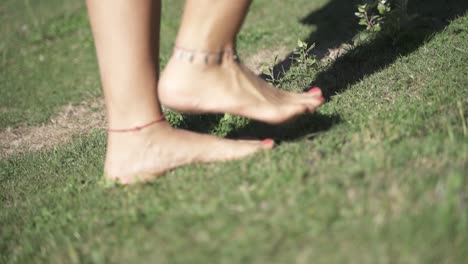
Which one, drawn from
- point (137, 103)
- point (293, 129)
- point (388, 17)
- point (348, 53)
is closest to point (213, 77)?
point (137, 103)

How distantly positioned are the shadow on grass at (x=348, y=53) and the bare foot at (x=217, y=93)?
0.99ft

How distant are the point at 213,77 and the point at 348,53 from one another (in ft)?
6.68

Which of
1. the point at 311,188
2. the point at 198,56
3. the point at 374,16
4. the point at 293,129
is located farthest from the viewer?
the point at 374,16

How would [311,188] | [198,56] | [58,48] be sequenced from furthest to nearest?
1. [58,48]
2. [198,56]
3. [311,188]

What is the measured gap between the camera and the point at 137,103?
2.39 m

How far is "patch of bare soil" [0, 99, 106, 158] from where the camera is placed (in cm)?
404

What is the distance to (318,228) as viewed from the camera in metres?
1.60

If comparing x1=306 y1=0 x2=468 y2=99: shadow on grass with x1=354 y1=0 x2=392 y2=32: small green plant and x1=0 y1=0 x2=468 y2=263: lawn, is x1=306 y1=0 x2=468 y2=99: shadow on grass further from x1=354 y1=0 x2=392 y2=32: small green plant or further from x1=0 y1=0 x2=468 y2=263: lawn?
x1=354 y1=0 x2=392 y2=32: small green plant

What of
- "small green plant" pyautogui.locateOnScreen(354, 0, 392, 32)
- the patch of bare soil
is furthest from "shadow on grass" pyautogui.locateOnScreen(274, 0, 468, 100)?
the patch of bare soil

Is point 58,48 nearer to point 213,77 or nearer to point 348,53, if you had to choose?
point 348,53

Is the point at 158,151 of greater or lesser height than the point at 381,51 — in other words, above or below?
above

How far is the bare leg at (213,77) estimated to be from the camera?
229 centimetres

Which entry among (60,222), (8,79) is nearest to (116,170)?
(60,222)

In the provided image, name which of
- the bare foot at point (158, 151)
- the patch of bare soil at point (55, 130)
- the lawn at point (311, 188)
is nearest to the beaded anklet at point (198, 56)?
the bare foot at point (158, 151)
